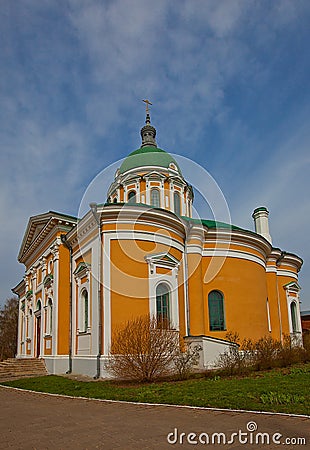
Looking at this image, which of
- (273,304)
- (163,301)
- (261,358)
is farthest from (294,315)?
(261,358)

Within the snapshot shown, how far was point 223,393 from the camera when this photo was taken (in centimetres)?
912

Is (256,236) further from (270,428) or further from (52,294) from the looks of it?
(270,428)

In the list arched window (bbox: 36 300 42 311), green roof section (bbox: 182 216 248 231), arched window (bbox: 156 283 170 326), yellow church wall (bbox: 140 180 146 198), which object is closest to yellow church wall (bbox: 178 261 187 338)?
arched window (bbox: 156 283 170 326)

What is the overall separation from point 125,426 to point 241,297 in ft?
49.4

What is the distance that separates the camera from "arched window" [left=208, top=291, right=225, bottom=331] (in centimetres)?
2002

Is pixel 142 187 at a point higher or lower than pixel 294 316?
higher

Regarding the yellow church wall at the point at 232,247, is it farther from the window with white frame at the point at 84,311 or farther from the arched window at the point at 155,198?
the window with white frame at the point at 84,311

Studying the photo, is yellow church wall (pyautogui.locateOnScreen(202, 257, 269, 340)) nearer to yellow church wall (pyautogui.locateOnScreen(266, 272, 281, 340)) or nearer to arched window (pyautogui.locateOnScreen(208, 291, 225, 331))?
arched window (pyautogui.locateOnScreen(208, 291, 225, 331))

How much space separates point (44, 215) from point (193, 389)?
14.8 m

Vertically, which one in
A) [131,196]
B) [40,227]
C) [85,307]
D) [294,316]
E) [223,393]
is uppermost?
[131,196]

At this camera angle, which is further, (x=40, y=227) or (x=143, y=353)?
(x=40, y=227)

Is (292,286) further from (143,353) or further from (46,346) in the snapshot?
(143,353)

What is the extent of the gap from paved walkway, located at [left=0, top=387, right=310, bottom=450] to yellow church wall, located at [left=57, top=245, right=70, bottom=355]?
380 inches

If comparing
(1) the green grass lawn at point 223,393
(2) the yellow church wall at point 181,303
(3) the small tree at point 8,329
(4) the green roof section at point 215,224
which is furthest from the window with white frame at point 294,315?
(3) the small tree at point 8,329
